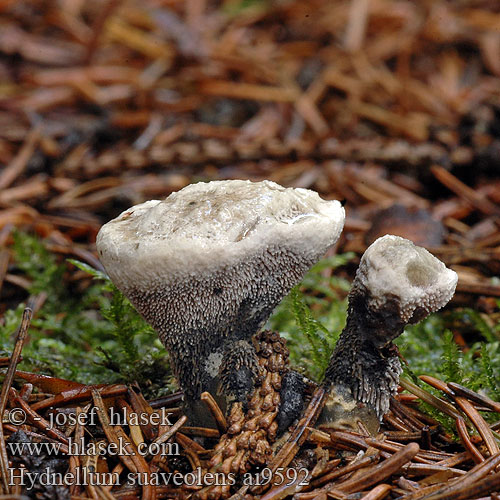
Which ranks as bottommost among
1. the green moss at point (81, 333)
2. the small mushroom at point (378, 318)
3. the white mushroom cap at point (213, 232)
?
the green moss at point (81, 333)

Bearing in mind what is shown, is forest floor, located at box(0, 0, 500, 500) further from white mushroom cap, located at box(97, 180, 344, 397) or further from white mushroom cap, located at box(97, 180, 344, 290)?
white mushroom cap, located at box(97, 180, 344, 290)

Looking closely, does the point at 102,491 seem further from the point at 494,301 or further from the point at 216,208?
the point at 494,301

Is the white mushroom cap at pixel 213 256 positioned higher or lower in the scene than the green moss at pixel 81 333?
higher

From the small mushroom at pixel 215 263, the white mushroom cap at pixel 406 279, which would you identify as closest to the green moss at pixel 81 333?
the small mushroom at pixel 215 263

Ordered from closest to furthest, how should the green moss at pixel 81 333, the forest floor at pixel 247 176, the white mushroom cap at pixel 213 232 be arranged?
the white mushroom cap at pixel 213 232 → the forest floor at pixel 247 176 → the green moss at pixel 81 333

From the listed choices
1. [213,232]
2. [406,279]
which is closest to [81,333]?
[213,232]

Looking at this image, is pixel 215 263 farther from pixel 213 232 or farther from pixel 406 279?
pixel 406 279

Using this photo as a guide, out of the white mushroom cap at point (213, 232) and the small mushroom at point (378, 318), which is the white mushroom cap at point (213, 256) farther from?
the small mushroom at point (378, 318)

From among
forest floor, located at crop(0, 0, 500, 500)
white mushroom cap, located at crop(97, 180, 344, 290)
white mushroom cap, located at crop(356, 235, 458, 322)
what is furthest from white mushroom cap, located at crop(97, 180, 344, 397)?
forest floor, located at crop(0, 0, 500, 500)

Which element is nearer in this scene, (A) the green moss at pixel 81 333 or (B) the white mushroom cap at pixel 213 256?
(B) the white mushroom cap at pixel 213 256
